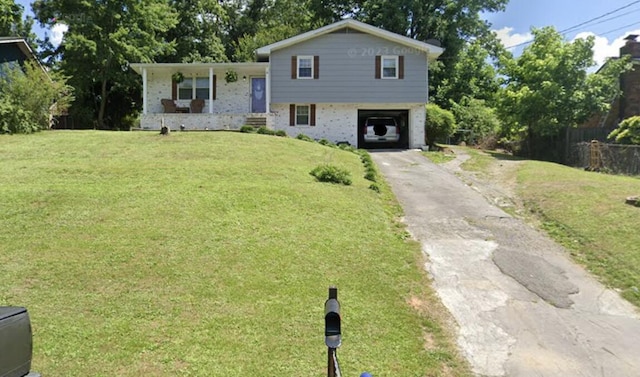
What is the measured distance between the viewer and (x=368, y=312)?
224 inches

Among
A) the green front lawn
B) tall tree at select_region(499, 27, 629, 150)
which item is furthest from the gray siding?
the green front lawn

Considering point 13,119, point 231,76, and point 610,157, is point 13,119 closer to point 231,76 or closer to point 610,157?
point 231,76

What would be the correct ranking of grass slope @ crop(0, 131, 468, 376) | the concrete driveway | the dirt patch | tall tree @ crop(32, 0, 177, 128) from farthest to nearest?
tall tree @ crop(32, 0, 177, 128), the dirt patch, the concrete driveway, grass slope @ crop(0, 131, 468, 376)

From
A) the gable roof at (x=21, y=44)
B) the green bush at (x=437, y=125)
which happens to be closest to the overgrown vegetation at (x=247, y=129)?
the green bush at (x=437, y=125)

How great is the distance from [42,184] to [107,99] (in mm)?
22667

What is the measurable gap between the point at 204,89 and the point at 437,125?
1142 cm

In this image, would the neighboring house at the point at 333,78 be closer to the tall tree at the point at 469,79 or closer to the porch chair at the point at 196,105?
the porch chair at the point at 196,105

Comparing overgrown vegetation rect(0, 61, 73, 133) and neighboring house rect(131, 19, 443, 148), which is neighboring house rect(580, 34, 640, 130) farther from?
overgrown vegetation rect(0, 61, 73, 133)

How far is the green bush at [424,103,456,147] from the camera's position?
23719mm

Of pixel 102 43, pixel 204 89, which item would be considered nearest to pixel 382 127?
pixel 204 89

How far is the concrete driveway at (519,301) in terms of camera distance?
501 centimetres

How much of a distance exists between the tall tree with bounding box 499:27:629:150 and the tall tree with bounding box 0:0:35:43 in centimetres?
2932

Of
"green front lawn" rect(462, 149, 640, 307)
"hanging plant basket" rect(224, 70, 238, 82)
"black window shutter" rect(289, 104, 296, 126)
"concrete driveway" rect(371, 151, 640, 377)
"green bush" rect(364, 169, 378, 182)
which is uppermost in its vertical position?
"hanging plant basket" rect(224, 70, 238, 82)

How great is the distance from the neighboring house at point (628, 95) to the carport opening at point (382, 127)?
9.23 m
